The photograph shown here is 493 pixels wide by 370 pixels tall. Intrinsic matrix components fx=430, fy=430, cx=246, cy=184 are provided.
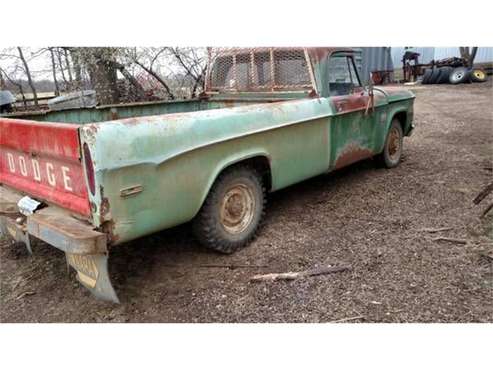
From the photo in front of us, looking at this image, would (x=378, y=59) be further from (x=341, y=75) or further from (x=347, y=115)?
(x=347, y=115)

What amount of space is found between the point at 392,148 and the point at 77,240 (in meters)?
4.37

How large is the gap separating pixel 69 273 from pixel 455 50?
19.4 metres

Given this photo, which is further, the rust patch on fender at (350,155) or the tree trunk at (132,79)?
the tree trunk at (132,79)

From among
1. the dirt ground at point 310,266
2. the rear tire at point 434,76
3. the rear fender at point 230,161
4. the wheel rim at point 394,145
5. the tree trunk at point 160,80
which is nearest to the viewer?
the dirt ground at point 310,266

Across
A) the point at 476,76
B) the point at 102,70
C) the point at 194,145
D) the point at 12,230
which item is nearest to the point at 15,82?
the point at 102,70

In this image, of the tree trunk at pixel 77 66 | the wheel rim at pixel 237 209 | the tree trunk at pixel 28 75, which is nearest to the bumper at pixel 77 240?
the wheel rim at pixel 237 209

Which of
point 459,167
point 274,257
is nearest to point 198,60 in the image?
point 459,167

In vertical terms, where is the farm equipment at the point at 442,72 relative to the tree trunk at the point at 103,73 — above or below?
below

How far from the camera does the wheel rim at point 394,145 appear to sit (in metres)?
5.52

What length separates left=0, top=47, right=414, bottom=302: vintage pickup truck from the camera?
242cm

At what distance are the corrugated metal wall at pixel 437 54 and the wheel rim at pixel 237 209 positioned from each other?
17945 mm

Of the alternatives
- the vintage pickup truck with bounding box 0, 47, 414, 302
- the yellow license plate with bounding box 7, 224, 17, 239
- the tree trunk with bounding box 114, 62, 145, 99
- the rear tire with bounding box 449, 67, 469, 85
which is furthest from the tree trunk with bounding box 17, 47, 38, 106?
the rear tire with bounding box 449, 67, 469, 85

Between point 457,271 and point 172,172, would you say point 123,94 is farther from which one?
point 457,271

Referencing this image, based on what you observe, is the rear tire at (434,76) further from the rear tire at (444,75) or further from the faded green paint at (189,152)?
the faded green paint at (189,152)
